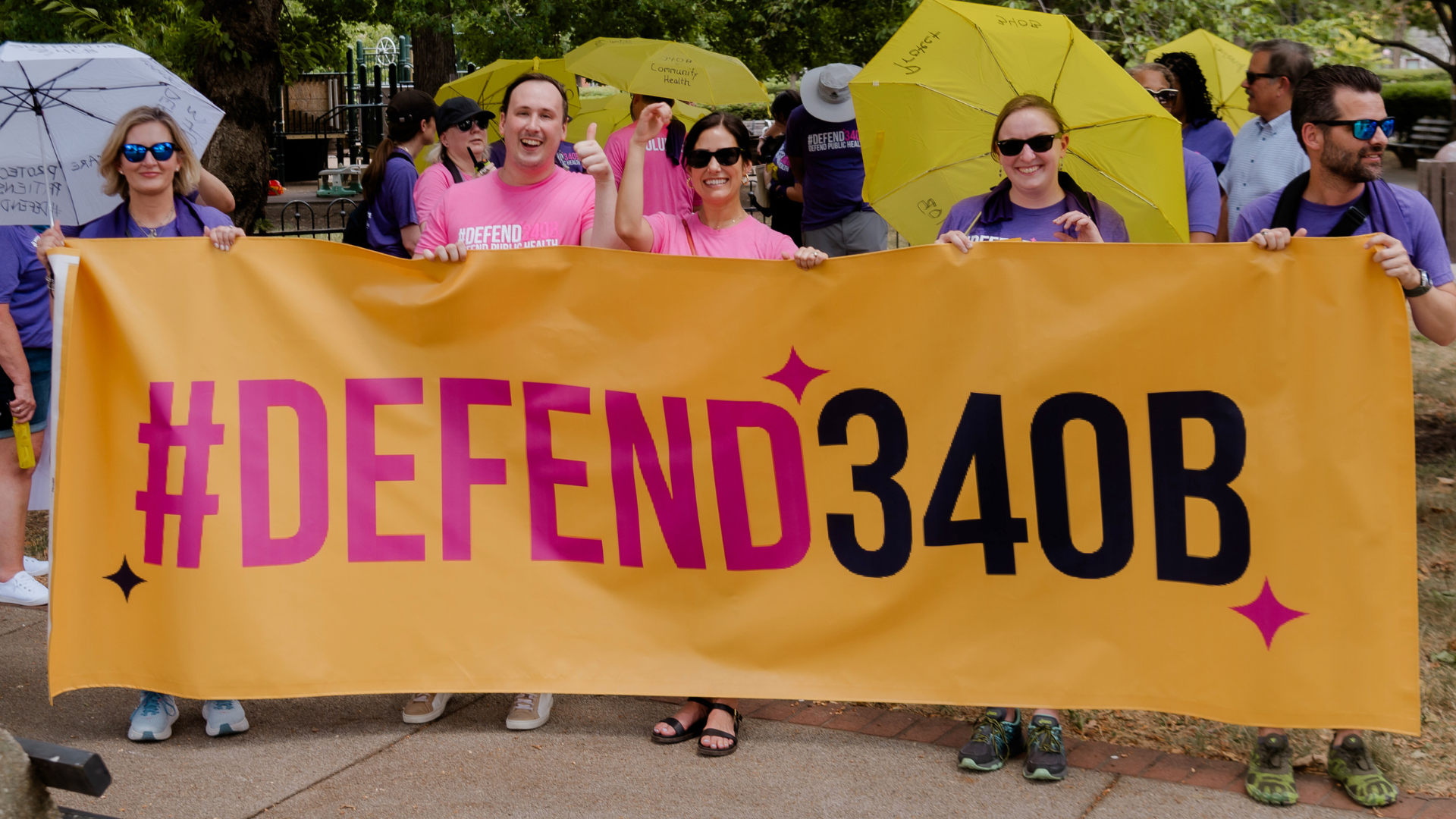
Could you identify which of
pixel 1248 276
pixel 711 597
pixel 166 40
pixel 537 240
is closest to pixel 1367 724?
pixel 1248 276

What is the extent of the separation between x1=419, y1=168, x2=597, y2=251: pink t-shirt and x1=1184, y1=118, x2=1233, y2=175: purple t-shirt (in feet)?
11.1

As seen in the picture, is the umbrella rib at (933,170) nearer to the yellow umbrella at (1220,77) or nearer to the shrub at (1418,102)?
the yellow umbrella at (1220,77)

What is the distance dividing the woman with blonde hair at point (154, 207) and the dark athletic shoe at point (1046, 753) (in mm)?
2447

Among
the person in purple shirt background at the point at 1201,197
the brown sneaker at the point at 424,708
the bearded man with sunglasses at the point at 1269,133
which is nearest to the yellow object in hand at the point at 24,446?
the brown sneaker at the point at 424,708

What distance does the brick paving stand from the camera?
12.1 feet

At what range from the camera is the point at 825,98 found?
814 cm

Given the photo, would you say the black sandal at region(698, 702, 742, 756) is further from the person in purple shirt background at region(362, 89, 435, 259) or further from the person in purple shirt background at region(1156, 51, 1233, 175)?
the person in purple shirt background at region(1156, 51, 1233, 175)

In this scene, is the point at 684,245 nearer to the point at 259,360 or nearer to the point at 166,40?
the point at 259,360

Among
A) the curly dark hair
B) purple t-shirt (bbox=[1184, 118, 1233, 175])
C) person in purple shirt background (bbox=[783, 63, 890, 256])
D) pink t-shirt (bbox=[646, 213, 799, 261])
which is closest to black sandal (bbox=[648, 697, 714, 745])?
pink t-shirt (bbox=[646, 213, 799, 261])

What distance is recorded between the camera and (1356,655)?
370cm

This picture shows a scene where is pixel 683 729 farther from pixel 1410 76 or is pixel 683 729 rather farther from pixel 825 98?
pixel 1410 76

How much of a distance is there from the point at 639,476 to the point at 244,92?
22.9 ft

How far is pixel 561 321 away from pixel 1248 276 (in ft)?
6.62

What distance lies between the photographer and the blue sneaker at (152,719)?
4.19 m
